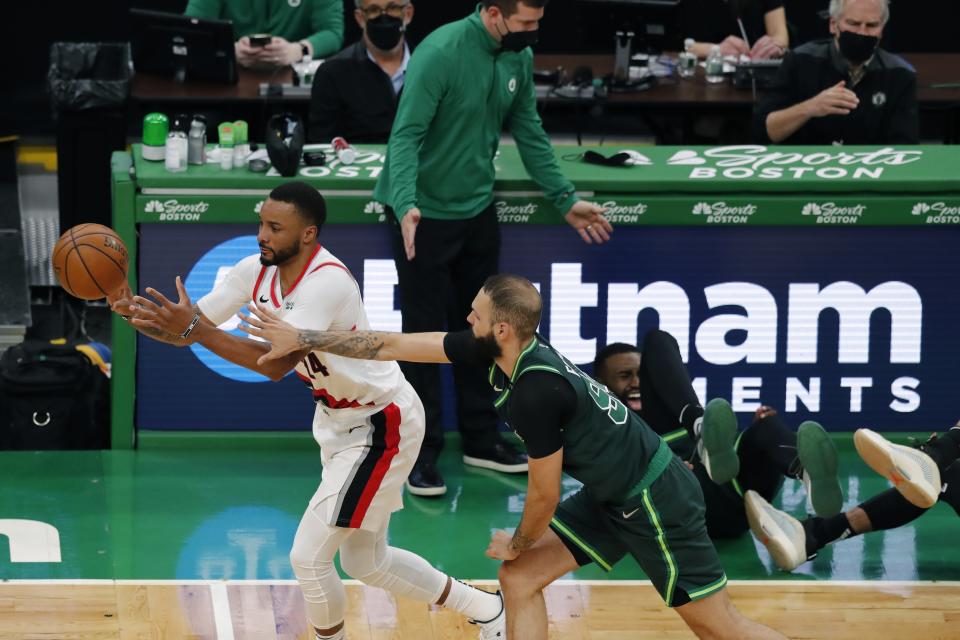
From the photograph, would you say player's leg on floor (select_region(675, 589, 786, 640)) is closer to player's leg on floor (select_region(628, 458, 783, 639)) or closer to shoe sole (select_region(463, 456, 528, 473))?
player's leg on floor (select_region(628, 458, 783, 639))

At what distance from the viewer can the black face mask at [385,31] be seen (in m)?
8.88

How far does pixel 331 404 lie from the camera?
220 inches

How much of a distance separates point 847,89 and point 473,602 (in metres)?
4.27

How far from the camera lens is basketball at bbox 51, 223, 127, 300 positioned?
567 centimetres

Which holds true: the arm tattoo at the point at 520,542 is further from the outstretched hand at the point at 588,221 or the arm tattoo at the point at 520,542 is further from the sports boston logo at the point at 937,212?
the sports boston logo at the point at 937,212

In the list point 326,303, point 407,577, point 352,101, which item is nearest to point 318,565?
point 407,577

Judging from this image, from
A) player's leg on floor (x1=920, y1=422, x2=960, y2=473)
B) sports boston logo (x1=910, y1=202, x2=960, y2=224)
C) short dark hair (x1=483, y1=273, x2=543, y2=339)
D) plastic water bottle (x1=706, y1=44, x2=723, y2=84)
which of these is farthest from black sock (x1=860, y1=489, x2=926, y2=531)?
plastic water bottle (x1=706, y1=44, x2=723, y2=84)

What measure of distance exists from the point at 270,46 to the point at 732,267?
15.7ft

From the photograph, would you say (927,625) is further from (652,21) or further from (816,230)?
(652,21)

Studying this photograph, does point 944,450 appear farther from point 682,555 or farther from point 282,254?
point 282,254

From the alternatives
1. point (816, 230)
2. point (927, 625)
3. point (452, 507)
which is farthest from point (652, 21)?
point (927, 625)

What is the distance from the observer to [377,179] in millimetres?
7547

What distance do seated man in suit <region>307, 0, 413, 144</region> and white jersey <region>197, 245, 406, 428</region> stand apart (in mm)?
3262

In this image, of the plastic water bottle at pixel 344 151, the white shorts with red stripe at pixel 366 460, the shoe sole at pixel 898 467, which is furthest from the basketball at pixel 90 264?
the shoe sole at pixel 898 467
